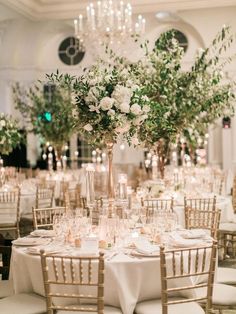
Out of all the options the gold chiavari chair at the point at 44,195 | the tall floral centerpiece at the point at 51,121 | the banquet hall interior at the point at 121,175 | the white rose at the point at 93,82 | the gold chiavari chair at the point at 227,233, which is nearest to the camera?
the banquet hall interior at the point at 121,175

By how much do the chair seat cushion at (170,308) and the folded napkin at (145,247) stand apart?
14.2 inches

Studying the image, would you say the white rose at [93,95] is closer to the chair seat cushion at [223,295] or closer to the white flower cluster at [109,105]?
the white flower cluster at [109,105]

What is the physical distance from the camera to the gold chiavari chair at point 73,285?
3.84 m

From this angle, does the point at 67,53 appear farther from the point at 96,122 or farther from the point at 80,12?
the point at 96,122

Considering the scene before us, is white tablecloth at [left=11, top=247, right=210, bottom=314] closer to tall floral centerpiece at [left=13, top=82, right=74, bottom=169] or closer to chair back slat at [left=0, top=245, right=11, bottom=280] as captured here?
chair back slat at [left=0, top=245, right=11, bottom=280]

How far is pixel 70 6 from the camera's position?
14242 millimetres

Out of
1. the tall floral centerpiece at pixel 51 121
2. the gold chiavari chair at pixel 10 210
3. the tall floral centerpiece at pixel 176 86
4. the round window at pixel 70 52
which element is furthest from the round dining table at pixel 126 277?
the round window at pixel 70 52

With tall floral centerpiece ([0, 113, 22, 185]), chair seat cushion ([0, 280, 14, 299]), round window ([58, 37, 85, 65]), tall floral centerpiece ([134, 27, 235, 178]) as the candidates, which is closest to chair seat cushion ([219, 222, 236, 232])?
tall floral centerpiece ([134, 27, 235, 178])

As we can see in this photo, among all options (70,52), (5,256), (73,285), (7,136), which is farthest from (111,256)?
(70,52)

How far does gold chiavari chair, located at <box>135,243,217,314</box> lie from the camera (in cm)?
389

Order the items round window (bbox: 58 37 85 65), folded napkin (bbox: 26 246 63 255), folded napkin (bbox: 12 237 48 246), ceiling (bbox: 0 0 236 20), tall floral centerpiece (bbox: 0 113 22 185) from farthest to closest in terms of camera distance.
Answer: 1. round window (bbox: 58 37 85 65)
2. ceiling (bbox: 0 0 236 20)
3. tall floral centerpiece (bbox: 0 113 22 185)
4. folded napkin (bbox: 12 237 48 246)
5. folded napkin (bbox: 26 246 63 255)

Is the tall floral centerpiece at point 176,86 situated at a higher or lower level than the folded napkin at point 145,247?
higher

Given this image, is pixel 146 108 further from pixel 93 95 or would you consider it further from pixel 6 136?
pixel 6 136

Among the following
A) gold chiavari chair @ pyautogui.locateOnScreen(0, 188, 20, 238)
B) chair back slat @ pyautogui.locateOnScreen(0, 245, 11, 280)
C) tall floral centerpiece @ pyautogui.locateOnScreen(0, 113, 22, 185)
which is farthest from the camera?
tall floral centerpiece @ pyautogui.locateOnScreen(0, 113, 22, 185)
